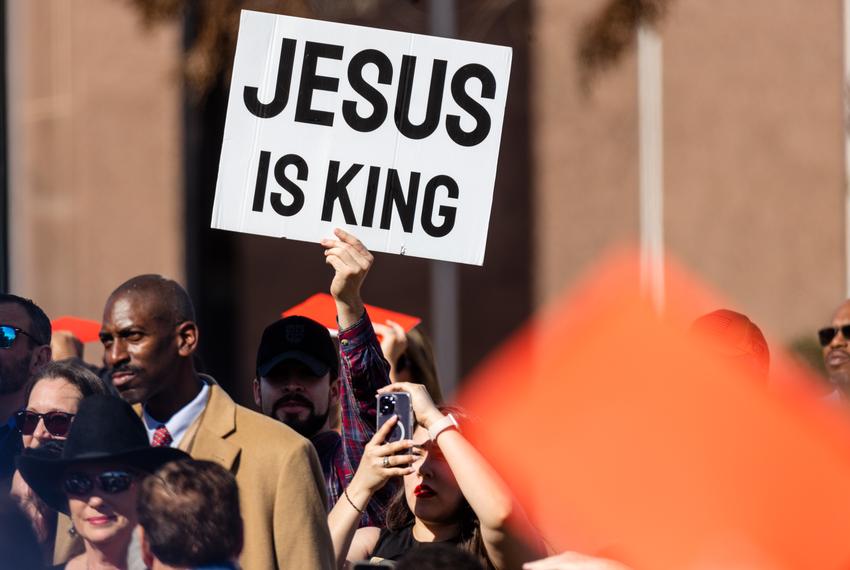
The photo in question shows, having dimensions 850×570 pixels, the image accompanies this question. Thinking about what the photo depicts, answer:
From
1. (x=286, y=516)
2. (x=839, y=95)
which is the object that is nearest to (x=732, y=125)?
(x=839, y=95)

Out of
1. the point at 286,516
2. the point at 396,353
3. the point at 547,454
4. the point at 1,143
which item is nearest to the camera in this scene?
the point at 286,516

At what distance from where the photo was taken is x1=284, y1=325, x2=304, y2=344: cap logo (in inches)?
190

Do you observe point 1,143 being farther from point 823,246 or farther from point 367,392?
point 823,246

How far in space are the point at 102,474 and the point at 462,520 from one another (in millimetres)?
939

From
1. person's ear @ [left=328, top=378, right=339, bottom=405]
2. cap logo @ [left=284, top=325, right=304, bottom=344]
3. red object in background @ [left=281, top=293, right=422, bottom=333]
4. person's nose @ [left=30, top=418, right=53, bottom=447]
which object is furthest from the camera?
red object in background @ [left=281, top=293, right=422, bottom=333]

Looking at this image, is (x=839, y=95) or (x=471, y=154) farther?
(x=839, y=95)

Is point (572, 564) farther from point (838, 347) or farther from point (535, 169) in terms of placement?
point (535, 169)

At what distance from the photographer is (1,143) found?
26.5 feet

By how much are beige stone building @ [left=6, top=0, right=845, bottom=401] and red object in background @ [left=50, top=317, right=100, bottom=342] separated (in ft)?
17.2

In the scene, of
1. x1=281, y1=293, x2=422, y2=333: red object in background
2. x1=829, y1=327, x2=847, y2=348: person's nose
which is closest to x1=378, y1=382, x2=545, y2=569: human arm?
x1=281, y1=293, x2=422, y2=333: red object in background

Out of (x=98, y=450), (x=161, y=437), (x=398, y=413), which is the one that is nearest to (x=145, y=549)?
(x=98, y=450)

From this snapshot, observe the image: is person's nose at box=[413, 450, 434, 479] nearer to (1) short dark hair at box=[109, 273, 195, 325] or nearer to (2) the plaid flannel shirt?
(2) the plaid flannel shirt

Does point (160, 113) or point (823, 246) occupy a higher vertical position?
point (160, 113)

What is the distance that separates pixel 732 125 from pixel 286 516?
28.8 ft
